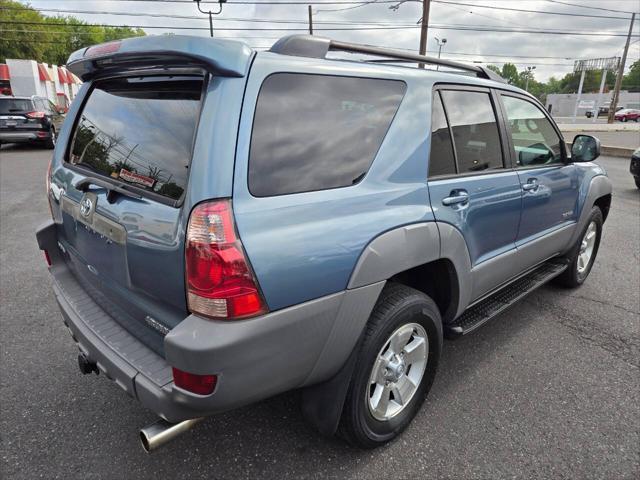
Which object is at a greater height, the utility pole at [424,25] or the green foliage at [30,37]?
the green foliage at [30,37]

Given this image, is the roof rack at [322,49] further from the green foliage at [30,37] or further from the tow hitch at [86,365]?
the green foliage at [30,37]

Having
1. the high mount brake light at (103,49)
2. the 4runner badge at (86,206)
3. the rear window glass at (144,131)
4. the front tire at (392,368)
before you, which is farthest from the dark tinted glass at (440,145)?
the 4runner badge at (86,206)

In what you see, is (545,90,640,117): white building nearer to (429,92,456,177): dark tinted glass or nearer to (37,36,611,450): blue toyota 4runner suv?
(429,92,456,177): dark tinted glass

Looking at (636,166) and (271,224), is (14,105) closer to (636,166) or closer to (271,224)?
(271,224)

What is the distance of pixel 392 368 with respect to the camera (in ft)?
7.31

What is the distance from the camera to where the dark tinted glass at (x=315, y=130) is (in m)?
1.67

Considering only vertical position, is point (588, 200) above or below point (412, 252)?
below

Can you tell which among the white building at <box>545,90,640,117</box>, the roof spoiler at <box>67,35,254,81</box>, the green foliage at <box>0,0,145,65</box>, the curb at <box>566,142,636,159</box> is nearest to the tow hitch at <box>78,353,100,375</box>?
the roof spoiler at <box>67,35,254,81</box>

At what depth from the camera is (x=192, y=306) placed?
5.27 ft

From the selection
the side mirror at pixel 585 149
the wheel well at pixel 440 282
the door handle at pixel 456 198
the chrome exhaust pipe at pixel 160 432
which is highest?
the side mirror at pixel 585 149

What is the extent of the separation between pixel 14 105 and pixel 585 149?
16.7 meters

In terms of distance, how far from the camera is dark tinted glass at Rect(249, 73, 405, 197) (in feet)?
5.49

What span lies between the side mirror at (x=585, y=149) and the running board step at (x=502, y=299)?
0.94 m

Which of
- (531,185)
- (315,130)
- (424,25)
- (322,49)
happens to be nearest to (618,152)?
(424,25)
